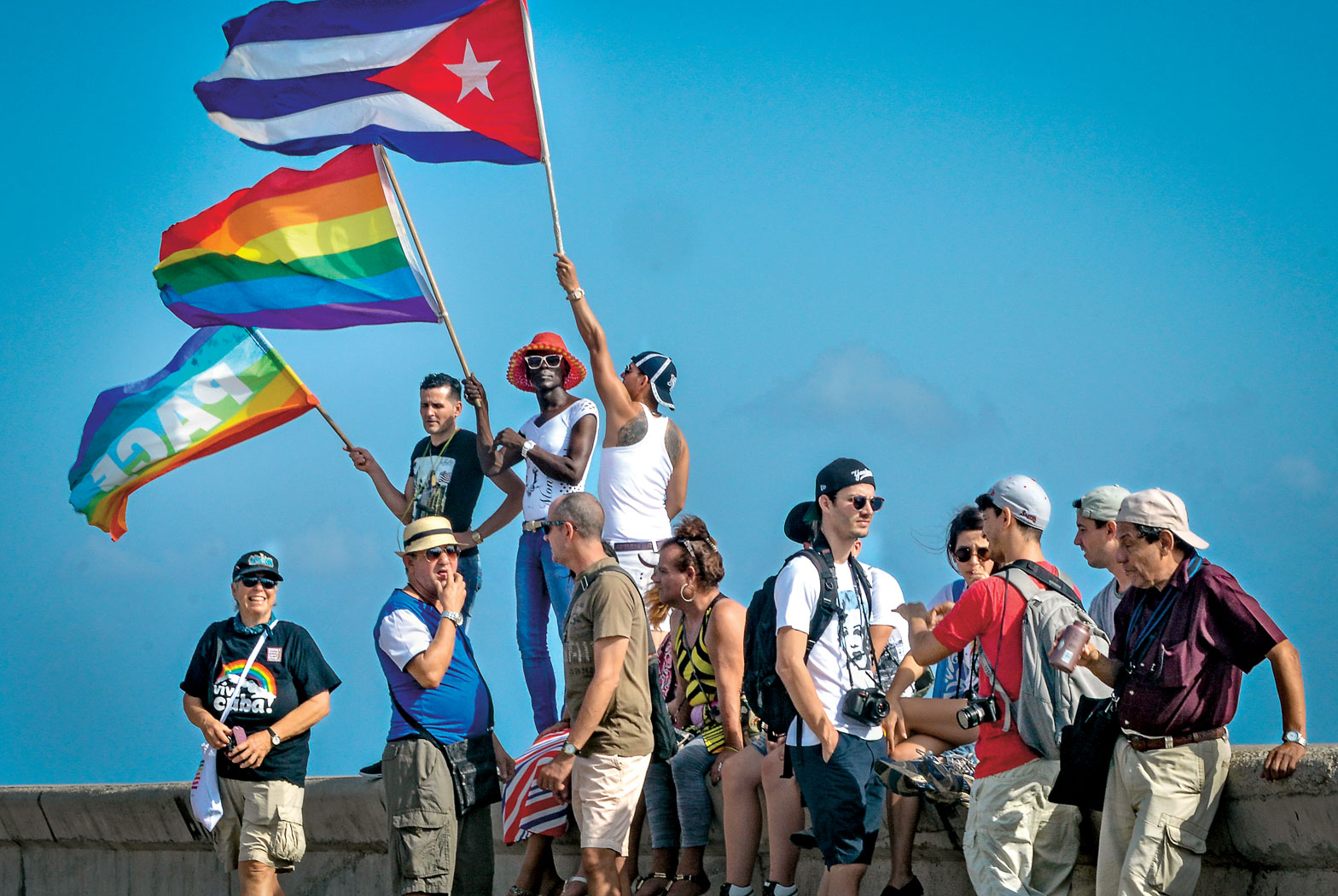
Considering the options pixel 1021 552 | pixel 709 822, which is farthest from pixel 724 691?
pixel 1021 552

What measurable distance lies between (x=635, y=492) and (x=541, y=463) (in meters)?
0.57

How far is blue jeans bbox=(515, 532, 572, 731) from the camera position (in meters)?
8.43

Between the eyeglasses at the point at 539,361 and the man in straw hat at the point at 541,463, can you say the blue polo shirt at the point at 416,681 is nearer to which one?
the man in straw hat at the point at 541,463

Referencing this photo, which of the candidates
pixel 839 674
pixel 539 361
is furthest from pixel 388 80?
pixel 839 674

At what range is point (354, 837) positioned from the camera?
30.1 feet

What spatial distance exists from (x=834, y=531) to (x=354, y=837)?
4448mm

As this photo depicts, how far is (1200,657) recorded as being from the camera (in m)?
5.04

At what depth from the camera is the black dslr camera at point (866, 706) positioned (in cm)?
587

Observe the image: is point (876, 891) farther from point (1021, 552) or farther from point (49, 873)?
point (49, 873)

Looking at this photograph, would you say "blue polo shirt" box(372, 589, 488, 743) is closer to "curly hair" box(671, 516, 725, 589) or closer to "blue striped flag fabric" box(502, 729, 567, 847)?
"blue striped flag fabric" box(502, 729, 567, 847)

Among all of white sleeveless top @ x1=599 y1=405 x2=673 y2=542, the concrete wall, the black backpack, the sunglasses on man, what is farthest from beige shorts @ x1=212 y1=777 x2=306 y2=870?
the sunglasses on man

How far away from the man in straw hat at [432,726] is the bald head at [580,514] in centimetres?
74

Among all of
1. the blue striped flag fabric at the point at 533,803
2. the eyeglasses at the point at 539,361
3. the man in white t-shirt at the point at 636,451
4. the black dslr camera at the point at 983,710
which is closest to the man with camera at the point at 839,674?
the black dslr camera at the point at 983,710

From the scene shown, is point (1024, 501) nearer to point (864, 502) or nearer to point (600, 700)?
point (864, 502)
